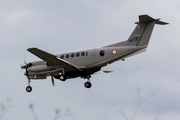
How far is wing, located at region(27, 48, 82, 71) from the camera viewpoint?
3185 cm

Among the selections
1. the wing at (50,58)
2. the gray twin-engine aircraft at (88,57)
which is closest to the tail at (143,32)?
the gray twin-engine aircraft at (88,57)

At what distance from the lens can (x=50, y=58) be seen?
33.2 m

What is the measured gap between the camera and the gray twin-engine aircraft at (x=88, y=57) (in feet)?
106

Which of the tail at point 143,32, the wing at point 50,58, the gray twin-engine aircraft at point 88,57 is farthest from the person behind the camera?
the gray twin-engine aircraft at point 88,57

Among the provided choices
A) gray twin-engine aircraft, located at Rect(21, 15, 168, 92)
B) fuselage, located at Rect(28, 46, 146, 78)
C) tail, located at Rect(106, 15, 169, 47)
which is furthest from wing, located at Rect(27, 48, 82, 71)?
tail, located at Rect(106, 15, 169, 47)

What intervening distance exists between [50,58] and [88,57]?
4380 millimetres

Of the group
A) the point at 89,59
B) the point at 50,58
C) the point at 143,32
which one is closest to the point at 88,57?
the point at 89,59

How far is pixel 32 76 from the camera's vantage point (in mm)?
Answer: 36844

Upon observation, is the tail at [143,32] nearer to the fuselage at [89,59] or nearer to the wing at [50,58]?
the fuselage at [89,59]

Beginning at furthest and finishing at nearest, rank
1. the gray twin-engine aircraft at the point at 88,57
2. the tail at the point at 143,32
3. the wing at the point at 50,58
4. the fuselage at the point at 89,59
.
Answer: the fuselage at the point at 89,59
the gray twin-engine aircraft at the point at 88,57
the tail at the point at 143,32
the wing at the point at 50,58

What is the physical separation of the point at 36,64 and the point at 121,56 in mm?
10525

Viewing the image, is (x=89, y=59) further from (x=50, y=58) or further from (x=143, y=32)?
(x=143, y=32)

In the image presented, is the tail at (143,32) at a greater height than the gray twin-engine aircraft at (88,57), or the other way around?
the tail at (143,32)

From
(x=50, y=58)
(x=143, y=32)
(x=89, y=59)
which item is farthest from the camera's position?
(x=89, y=59)
